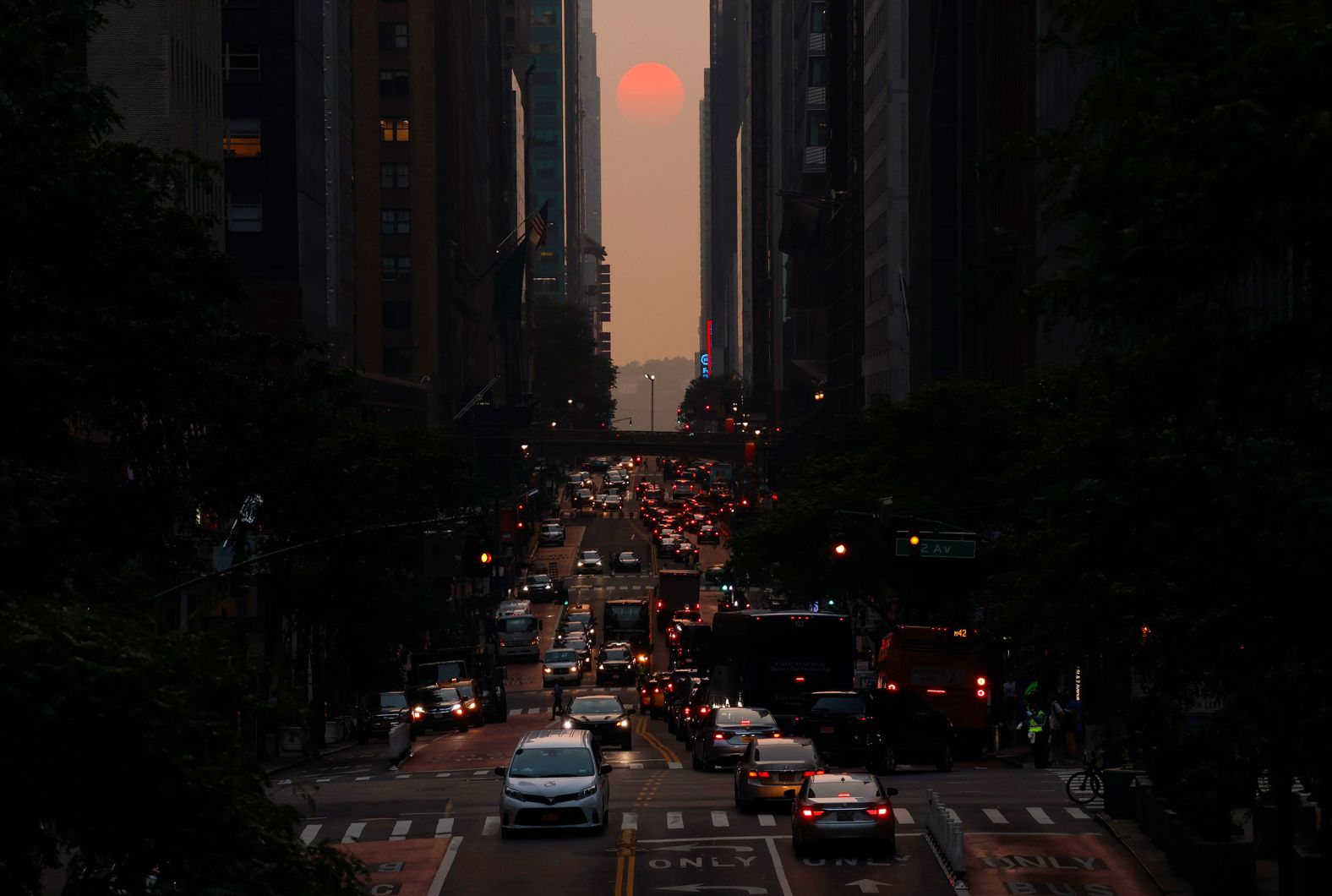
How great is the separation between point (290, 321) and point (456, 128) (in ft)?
278

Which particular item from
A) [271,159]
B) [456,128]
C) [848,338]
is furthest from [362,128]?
[271,159]

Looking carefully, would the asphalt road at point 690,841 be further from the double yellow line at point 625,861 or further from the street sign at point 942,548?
the street sign at point 942,548

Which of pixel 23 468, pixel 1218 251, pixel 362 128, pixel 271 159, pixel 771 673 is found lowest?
pixel 771 673

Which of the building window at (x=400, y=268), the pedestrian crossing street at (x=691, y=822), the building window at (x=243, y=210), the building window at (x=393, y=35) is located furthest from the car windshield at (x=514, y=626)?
the pedestrian crossing street at (x=691, y=822)

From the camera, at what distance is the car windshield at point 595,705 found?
57.4 meters

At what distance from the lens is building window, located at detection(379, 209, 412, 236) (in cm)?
16050

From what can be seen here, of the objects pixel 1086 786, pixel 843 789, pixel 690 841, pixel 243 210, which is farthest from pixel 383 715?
pixel 243 210

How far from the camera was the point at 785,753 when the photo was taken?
38.2m

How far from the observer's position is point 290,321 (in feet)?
311

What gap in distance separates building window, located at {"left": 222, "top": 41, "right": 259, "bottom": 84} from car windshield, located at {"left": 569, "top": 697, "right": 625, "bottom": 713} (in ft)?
189

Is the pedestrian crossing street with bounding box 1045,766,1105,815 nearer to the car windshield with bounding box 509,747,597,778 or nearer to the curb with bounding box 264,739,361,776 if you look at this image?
the car windshield with bounding box 509,747,597,778

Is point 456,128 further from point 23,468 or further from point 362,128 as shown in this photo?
point 23,468

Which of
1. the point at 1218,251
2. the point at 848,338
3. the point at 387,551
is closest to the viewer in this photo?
the point at 1218,251

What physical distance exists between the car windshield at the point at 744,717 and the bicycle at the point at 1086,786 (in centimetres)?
830
